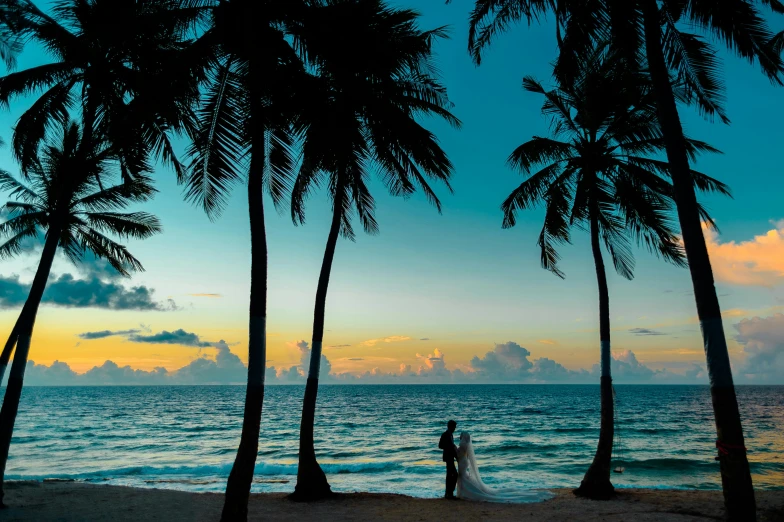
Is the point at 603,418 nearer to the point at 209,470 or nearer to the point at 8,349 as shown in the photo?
the point at 8,349

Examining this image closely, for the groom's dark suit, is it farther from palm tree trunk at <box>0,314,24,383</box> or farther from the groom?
palm tree trunk at <box>0,314,24,383</box>

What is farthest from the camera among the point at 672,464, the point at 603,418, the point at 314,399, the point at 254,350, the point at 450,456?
the point at 672,464

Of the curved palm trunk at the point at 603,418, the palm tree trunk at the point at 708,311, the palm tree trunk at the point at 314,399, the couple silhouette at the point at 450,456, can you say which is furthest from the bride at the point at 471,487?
the palm tree trunk at the point at 708,311

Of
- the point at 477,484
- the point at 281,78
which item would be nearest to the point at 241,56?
the point at 281,78

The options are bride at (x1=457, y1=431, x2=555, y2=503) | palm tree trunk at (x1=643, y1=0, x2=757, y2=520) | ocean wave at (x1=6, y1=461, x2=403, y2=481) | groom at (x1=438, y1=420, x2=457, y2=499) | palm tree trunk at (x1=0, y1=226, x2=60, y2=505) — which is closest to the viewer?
palm tree trunk at (x1=643, y1=0, x2=757, y2=520)

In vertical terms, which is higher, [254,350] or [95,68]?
[95,68]

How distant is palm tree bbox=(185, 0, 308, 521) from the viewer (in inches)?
324

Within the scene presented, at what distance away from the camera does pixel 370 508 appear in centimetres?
1093

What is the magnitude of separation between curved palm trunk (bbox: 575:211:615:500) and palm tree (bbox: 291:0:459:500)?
13.9ft

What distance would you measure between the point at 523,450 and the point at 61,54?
2720 centimetres

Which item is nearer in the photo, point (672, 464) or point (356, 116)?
point (356, 116)

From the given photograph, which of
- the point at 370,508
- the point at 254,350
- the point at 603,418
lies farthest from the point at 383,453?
the point at 254,350

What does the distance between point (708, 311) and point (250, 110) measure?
777 cm

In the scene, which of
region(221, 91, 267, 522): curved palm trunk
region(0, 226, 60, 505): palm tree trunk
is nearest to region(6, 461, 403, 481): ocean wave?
region(0, 226, 60, 505): palm tree trunk
